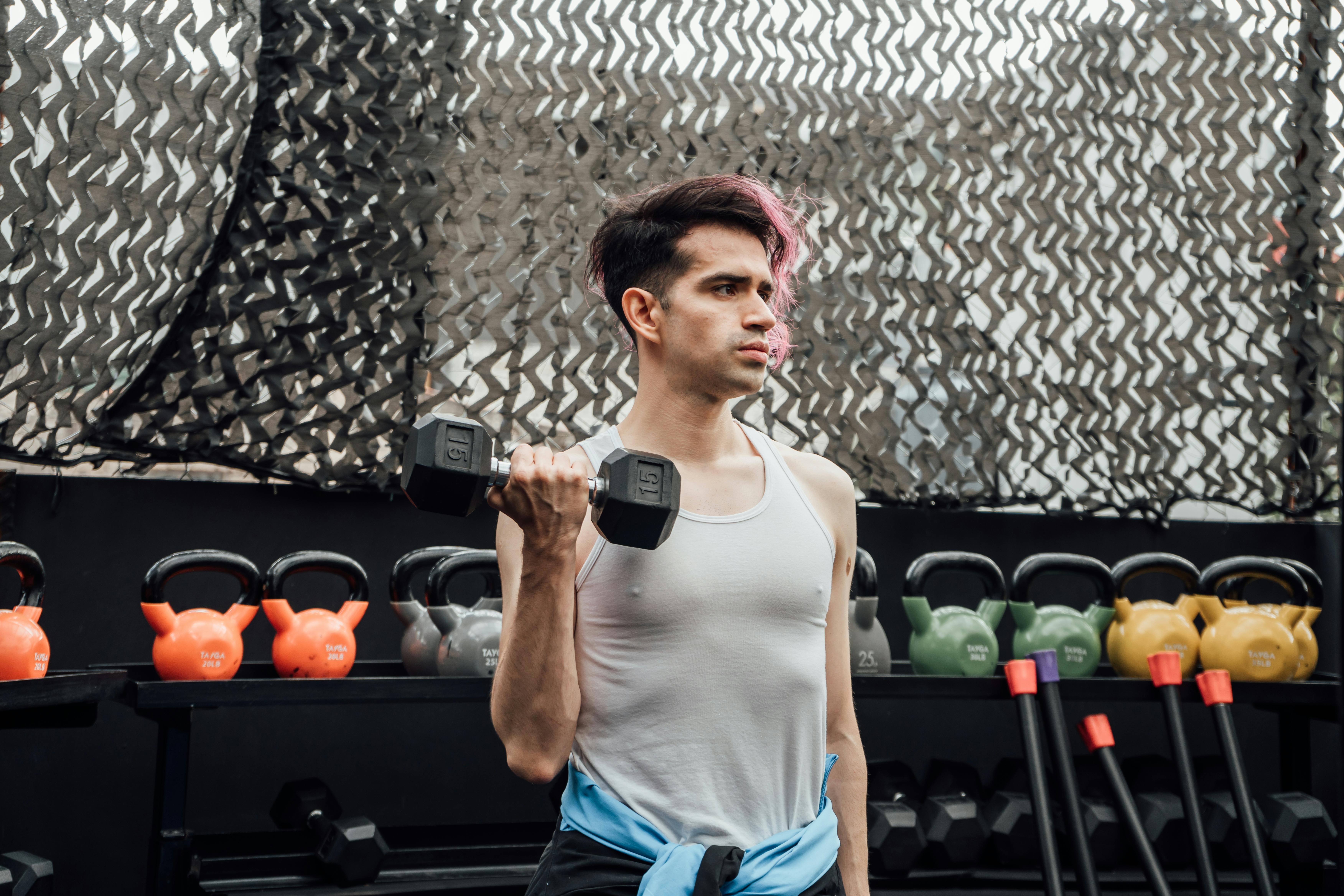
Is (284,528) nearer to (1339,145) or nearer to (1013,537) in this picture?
(1013,537)

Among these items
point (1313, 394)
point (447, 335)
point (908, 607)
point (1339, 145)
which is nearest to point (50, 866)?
point (447, 335)

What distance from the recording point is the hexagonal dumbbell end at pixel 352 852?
6.84 feet

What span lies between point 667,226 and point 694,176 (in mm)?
1264

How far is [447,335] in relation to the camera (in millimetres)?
2473

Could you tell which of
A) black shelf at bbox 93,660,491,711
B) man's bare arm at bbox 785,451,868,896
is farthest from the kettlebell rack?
man's bare arm at bbox 785,451,868,896

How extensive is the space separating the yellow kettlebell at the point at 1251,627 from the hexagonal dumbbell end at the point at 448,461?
200 cm

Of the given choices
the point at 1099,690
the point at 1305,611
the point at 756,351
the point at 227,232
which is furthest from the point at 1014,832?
the point at 227,232

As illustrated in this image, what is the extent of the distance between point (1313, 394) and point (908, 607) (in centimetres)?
154

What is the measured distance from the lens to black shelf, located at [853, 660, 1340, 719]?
7.16ft

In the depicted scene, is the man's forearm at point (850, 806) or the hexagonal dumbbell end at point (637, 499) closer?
the hexagonal dumbbell end at point (637, 499)

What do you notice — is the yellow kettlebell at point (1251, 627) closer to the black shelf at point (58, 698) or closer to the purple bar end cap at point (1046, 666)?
the purple bar end cap at point (1046, 666)

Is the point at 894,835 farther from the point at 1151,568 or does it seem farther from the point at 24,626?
the point at 24,626

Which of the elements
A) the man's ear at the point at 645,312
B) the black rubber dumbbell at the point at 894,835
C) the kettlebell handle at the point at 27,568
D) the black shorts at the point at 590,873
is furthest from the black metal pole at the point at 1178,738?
the kettlebell handle at the point at 27,568

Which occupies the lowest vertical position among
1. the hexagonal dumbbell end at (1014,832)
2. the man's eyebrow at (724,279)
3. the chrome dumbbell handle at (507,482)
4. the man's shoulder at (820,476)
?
the hexagonal dumbbell end at (1014,832)
